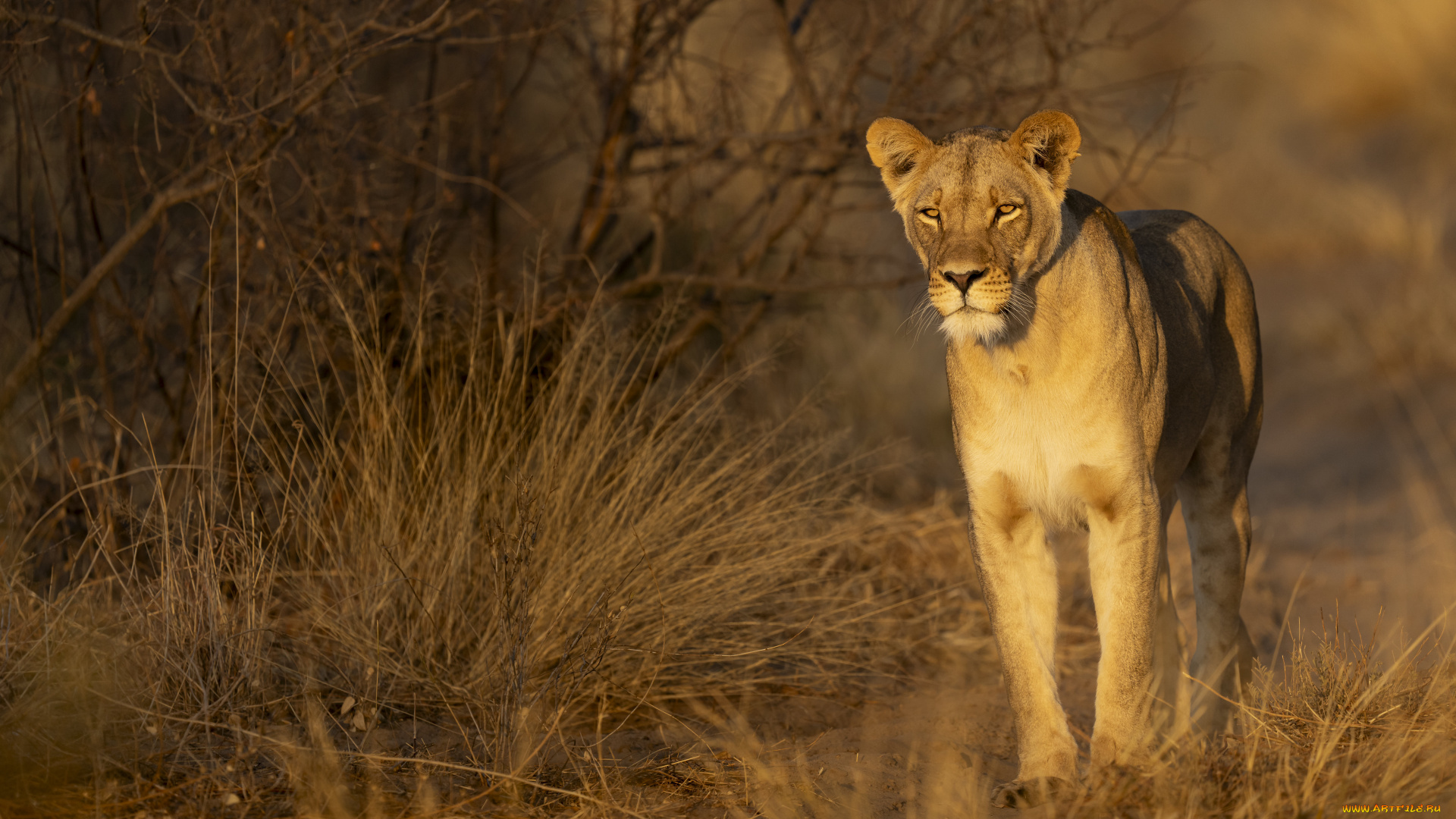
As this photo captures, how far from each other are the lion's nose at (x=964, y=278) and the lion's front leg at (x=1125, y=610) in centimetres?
74

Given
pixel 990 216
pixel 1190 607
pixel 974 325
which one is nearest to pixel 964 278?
pixel 974 325

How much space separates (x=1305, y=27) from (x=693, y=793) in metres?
17.9

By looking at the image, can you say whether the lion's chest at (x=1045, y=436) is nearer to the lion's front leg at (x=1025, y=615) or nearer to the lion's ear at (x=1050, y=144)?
the lion's front leg at (x=1025, y=615)

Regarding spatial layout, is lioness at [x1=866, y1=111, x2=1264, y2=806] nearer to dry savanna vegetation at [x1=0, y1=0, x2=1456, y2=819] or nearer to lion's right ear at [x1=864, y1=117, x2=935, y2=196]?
lion's right ear at [x1=864, y1=117, x2=935, y2=196]

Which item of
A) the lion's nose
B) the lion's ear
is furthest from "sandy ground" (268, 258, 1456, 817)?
the lion's ear

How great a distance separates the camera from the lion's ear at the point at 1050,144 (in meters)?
3.67

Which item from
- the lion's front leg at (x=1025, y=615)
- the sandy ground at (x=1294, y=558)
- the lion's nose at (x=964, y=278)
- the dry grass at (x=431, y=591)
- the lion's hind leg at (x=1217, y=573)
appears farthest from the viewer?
the lion's hind leg at (x=1217, y=573)

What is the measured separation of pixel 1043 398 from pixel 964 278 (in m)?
0.47

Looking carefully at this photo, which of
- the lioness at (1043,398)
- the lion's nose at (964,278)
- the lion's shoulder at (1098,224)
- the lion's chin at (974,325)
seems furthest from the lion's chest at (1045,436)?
the lion's shoulder at (1098,224)

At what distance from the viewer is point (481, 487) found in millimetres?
4641

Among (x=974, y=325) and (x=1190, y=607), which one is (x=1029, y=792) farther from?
(x=1190, y=607)

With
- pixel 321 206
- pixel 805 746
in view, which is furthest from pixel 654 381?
pixel 805 746

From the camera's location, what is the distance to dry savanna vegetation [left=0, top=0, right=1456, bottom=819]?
3.51 m

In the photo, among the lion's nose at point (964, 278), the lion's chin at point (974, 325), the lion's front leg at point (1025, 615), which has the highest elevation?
the lion's nose at point (964, 278)
